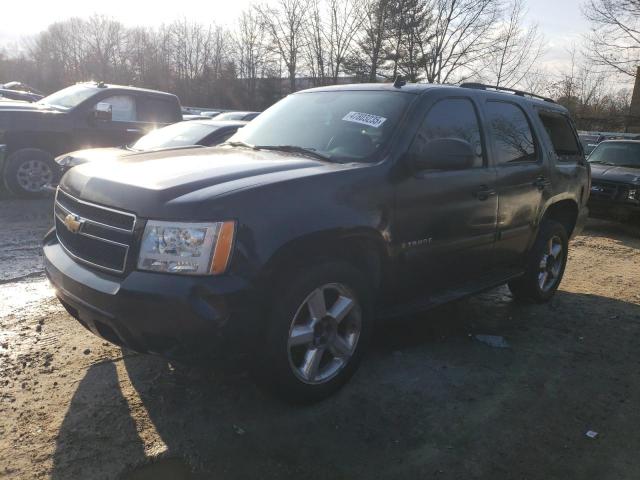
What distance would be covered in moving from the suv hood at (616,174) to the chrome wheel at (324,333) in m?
8.37

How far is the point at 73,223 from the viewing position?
9.54ft

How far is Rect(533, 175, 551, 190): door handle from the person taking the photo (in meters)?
4.58

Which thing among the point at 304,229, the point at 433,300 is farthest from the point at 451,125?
the point at 304,229

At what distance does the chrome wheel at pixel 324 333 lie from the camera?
9.59 feet

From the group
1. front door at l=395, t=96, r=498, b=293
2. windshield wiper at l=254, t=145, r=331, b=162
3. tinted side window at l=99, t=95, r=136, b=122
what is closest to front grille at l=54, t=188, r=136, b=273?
windshield wiper at l=254, t=145, r=331, b=162

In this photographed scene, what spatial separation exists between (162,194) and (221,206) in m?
0.31

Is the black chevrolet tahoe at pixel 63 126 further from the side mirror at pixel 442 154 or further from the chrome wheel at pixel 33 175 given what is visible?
the side mirror at pixel 442 154

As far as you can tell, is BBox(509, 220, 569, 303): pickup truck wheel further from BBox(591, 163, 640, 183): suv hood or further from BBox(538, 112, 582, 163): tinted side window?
BBox(591, 163, 640, 183): suv hood

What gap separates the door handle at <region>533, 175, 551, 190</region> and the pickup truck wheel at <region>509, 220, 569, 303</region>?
0.46 m

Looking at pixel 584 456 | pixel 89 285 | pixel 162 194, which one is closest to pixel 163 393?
pixel 89 285

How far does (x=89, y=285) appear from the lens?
2.65m

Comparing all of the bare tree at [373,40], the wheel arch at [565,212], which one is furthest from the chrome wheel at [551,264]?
the bare tree at [373,40]

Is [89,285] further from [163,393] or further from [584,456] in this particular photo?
[584,456]

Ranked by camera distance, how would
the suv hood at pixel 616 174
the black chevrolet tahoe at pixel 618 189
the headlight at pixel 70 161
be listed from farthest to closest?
1. the suv hood at pixel 616 174
2. the black chevrolet tahoe at pixel 618 189
3. the headlight at pixel 70 161
